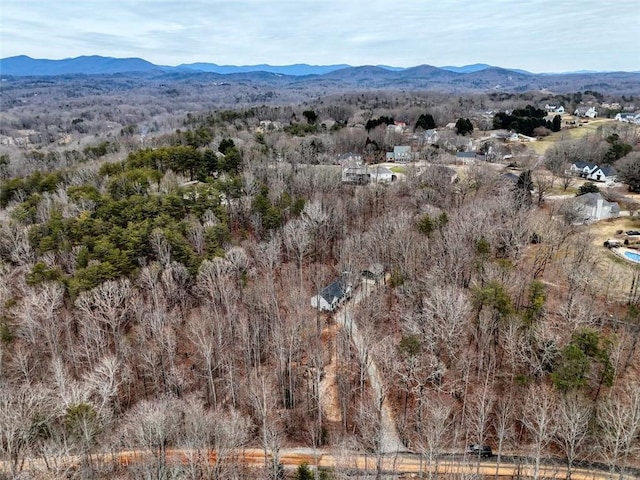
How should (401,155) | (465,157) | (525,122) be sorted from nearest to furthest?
(465,157) → (401,155) → (525,122)

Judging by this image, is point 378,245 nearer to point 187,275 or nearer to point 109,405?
point 187,275

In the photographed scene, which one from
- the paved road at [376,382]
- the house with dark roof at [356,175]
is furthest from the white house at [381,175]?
the paved road at [376,382]

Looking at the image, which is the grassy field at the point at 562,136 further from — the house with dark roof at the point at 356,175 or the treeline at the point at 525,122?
the house with dark roof at the point at 356,175

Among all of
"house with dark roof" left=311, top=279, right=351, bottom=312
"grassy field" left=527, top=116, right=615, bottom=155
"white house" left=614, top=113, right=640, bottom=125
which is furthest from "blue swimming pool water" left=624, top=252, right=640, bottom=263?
"white house" left=614, top=113, right=640, bottom=125

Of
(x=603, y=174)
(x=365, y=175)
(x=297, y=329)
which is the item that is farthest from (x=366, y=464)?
(x=603, y=174)

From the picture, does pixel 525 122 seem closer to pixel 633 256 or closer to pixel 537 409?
pixel 633 256

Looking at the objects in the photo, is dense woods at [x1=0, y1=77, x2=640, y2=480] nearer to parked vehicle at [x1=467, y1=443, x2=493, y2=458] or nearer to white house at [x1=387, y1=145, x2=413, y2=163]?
parked vehicle at [x1=467, y1=443, x2=493, y2=458]
